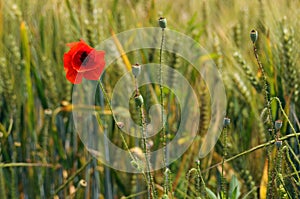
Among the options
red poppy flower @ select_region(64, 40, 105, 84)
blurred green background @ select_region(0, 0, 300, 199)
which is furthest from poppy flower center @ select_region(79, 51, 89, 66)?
blurred green background @ select_region(0, 0, 300, 199)

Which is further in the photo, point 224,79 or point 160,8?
point 160,8

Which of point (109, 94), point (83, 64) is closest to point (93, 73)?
point (83, 64)

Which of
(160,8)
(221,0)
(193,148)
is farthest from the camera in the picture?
(221,0)

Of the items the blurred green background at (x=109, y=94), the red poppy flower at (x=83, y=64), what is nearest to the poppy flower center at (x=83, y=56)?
the red poppy flower at (x=83, y=64)

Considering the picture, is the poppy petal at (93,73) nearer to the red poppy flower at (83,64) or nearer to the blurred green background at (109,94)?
the red poppy flower at (83,64)

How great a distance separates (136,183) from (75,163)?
0.12 meters

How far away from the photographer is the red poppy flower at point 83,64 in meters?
0.67

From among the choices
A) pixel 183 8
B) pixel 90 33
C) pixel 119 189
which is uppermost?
pixel 183 8

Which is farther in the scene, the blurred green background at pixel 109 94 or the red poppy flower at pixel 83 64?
the blurred green background at pixel 109 94

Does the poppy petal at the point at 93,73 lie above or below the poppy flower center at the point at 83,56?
below

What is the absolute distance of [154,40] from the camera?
1062 millimetres

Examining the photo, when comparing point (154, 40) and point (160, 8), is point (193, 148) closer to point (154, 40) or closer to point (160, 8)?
point (154, 40)

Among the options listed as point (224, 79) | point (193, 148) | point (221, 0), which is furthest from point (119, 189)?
point (221, 0)

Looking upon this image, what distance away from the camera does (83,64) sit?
675 millimetres
